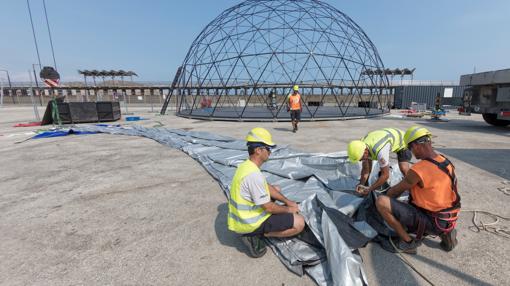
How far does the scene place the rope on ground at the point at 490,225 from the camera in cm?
283

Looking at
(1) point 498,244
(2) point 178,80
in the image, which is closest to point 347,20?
(2) point 178,80

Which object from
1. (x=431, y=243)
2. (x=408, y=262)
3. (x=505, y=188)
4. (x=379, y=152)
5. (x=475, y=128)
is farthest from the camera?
(x=475, y=128)

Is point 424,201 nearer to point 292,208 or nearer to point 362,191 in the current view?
point 362,191

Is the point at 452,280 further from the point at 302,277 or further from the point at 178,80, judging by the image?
the point at 178,80

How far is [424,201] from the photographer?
2.34 meters

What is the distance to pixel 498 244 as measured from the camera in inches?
103

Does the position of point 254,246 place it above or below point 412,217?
below

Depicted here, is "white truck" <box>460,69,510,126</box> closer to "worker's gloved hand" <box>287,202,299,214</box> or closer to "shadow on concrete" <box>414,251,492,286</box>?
"shadow on concrete" <box>414,251,492,286</box>

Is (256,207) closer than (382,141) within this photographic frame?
Yes

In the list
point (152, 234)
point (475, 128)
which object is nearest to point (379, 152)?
point (152, 234)

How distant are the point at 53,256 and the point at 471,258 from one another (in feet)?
15.1

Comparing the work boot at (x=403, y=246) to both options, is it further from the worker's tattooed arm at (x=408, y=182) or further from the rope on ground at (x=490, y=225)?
the rope on ground at (x=490, y=225)

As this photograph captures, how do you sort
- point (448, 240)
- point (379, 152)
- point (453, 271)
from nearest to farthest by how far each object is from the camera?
point (453, 271)
point (448, 240)
point (379, 152)

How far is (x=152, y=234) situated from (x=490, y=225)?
14.6ft
